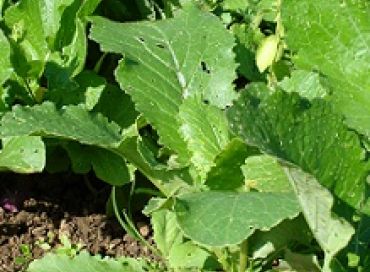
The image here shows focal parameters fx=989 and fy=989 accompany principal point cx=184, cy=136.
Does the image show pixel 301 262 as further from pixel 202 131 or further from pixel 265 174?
pixel 202 131

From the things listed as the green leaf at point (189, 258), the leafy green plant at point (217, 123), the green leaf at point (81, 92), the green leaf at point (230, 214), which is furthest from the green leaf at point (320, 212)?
the green leaf at point (81, 92)

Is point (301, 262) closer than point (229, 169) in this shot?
Yes

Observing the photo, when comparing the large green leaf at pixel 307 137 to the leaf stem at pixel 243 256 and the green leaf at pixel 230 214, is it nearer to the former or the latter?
the green leaf at pixel 230 214

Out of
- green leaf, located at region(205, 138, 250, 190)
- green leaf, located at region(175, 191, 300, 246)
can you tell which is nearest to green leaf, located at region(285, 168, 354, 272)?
green leaf, located at region(175, 191, 300, 246)

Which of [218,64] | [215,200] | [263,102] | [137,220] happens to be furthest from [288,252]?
[137,220]

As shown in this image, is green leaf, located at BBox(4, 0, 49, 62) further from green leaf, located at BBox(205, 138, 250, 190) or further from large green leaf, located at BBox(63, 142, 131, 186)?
green leaf, located at BBox(205, 138, 250, 190)

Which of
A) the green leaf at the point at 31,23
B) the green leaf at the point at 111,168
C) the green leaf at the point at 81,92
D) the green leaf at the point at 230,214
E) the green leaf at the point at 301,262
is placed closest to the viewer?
the green leaf at the point at 230,214

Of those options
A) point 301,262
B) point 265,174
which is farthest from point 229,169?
Result: point 301,262
